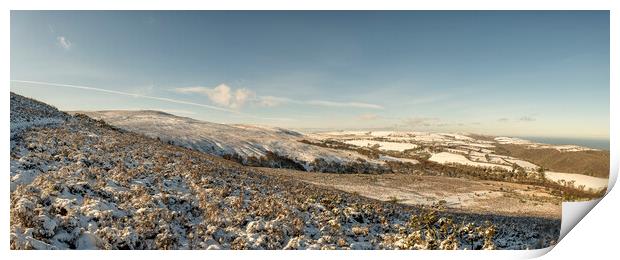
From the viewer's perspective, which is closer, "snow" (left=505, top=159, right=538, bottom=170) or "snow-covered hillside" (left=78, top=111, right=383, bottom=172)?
"snow" (left=505, top=159, right=538, bottom=170)

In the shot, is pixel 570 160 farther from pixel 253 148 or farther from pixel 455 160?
pixel 253 148

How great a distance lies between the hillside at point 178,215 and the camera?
25.3ft

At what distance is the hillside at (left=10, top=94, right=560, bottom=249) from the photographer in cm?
773

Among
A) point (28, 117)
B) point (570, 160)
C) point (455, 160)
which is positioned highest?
point (28, 117)

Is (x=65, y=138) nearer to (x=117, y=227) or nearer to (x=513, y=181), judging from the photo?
(x=117, y=227)

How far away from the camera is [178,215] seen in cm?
892

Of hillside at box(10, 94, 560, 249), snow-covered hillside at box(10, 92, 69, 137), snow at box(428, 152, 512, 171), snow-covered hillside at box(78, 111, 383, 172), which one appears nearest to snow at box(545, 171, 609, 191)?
hillside at box(10, 94, 560, 249)

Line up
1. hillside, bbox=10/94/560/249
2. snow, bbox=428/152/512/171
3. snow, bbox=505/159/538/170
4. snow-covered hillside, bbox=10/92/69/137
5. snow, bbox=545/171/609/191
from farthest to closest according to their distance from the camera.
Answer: snow, bbox=428/152/512/171, snow, bbox=505/159/538/170, snow-covered hillside, bbox=10/92/69/137, snow, bbox=545/171/609/191, hillside, bbox=10/94/560/249

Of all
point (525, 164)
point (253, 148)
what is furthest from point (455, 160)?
point (253, 148)

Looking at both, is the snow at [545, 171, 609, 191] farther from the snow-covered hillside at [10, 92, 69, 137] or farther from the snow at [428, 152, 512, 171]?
the snow-covered hillside at [10, 92, 69, 137]

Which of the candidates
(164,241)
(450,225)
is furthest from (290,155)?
(164,241)

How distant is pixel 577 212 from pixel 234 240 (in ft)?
32.2

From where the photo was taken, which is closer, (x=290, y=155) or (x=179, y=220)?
(x=179, y=220)
